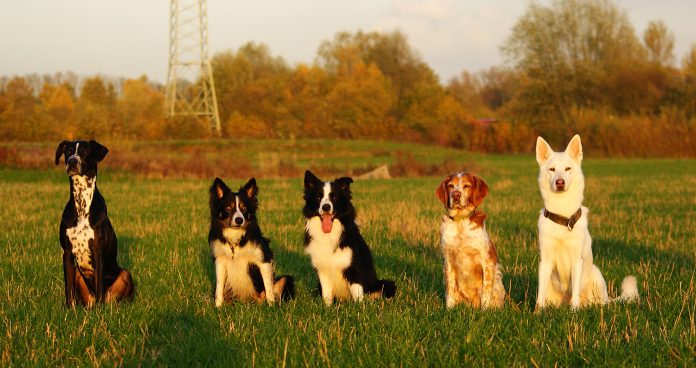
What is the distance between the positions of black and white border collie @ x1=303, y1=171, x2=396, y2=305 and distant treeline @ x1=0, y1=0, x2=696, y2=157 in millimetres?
31777

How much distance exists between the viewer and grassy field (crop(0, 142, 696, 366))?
16.7 feet

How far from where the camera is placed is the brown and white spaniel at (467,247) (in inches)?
256

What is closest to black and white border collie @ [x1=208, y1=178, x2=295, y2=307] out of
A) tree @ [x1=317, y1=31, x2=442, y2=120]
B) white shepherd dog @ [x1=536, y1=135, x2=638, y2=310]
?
white shepherd dog @ [x1=536, y1=135, x2=638, y2=310]

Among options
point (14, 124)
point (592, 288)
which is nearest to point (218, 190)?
point (592, 288)

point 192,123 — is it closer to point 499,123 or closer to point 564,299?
point 499,123

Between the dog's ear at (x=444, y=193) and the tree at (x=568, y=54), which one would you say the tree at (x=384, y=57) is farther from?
the dog's ear at (x=444, y=193)

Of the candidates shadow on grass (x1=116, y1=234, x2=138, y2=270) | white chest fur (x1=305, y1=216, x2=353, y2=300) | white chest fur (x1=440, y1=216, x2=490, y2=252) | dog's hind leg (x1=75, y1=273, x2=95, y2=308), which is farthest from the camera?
shadow on grass (x1=116, y1=234, x2=138, y2=270)

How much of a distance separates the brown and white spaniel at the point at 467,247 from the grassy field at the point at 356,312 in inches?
13.6

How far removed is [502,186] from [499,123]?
34273 mm

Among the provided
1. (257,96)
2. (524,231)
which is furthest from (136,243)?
(257,96)

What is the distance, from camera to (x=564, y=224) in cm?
618

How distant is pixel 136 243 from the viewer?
11344 millimetres

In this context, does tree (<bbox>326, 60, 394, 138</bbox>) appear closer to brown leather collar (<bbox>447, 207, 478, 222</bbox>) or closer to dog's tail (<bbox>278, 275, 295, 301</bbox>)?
dog's tail (<bbox>278, 275, 295, 301</bbox>)

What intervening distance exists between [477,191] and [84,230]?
398 cm
